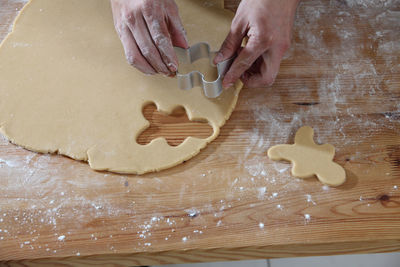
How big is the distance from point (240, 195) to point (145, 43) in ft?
1.86

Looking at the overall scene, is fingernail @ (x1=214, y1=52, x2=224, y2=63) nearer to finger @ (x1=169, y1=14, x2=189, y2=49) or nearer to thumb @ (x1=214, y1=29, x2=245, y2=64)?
thumb @ (x1=214, y1=29, x2=245, y2=64)

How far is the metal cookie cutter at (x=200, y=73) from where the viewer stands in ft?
3.95

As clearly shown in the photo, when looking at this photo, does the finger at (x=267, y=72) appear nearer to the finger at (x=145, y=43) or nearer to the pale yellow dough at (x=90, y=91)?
the pale yellow dough at (x=90, y=91)

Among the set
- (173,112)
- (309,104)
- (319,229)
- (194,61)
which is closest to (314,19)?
(309,104)

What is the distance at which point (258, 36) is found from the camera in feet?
3.73

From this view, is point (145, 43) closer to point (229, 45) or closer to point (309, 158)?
point (229, 45)

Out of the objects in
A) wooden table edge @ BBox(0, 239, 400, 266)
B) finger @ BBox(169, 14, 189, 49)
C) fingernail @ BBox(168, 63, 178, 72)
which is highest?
finger @ BBox(169, 14, 189, 49)

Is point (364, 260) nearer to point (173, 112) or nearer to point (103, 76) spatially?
point (173, 112)

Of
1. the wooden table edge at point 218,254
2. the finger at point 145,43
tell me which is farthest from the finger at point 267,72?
the wooden table edge at point 218,254

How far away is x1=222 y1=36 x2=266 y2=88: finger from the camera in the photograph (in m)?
1.14

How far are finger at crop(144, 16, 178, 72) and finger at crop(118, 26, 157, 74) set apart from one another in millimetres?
73

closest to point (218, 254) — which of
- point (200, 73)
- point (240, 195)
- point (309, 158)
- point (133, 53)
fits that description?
point (240, 195)

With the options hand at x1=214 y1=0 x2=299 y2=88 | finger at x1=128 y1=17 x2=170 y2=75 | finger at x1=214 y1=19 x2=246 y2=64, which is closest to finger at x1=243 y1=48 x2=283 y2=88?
hand at x1=214 y1=0 x2=299 y2=88

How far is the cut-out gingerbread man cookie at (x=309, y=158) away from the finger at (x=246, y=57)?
0.91 ft
